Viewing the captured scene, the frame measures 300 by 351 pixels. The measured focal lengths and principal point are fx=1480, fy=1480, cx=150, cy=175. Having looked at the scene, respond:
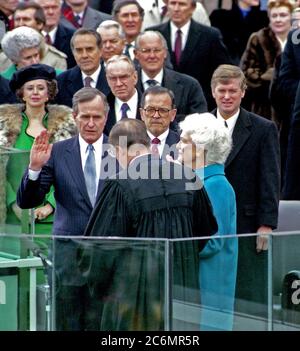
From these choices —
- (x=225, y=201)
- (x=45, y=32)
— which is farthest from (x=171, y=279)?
(x=45, y=32)

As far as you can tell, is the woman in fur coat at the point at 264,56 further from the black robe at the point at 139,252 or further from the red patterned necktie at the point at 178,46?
the black robe at the point at 139,252

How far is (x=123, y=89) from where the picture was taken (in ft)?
38.4

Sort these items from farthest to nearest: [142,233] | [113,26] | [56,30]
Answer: [56,30], [113,26], [142,233]

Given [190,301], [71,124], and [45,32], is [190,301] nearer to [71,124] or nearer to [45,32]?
[71,124]

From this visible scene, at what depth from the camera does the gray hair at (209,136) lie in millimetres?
9281

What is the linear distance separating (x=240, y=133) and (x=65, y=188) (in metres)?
1.62

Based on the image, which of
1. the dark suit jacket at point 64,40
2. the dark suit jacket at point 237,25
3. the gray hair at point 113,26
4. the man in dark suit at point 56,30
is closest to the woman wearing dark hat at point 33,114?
the gray hair at point 113,26

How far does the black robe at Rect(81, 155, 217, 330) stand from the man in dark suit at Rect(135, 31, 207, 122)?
338 cm

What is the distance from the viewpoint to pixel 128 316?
8172mm

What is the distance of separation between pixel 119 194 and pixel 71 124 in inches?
107

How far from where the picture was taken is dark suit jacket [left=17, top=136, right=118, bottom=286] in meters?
9.52

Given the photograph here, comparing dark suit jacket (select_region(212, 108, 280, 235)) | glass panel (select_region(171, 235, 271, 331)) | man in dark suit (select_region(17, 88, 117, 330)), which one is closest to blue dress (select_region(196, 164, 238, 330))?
glass panel (select_region(171, 235, 271, 331))

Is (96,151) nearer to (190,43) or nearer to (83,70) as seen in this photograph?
(83,70)

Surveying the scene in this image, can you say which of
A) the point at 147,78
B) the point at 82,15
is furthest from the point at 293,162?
the point at 82,15
